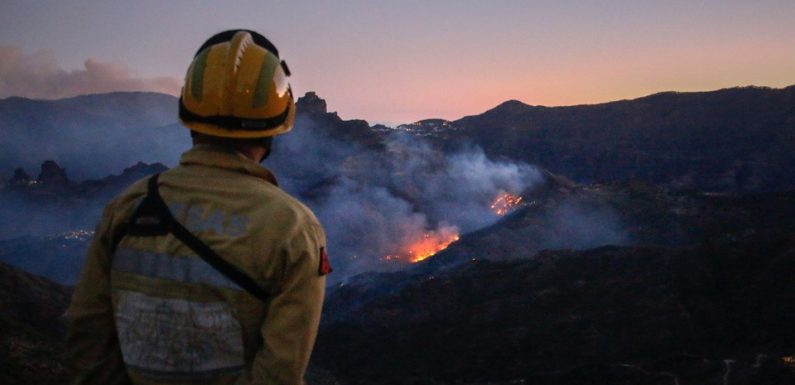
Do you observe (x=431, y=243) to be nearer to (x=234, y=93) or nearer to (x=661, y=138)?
(x=661, y=138)

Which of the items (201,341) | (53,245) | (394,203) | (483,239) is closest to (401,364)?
(483,239)

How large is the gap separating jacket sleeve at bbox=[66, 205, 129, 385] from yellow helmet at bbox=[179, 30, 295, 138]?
505 mm

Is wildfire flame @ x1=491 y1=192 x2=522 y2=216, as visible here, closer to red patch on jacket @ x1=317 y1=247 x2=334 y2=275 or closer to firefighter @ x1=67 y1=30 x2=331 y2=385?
firefighter @ x1=67 y1=30 x2=331 y2=385

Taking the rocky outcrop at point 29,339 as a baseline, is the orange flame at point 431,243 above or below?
below

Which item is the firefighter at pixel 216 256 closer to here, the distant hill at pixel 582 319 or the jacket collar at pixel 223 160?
the jacket collar at pixel 223 160

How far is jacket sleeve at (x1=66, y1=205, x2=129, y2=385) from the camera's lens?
8.40ft

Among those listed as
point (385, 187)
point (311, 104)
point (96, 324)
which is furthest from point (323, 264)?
point (311, 104)

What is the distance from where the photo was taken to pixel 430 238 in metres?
59.4

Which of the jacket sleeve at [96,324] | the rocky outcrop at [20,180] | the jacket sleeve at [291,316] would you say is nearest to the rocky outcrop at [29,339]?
the jacket sleeve at [96,324]

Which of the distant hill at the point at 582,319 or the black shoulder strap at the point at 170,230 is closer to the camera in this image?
the black shoulder strap at the point at 170,230

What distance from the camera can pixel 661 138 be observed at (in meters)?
87.4

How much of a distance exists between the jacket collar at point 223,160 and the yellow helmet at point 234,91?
0.06 metres

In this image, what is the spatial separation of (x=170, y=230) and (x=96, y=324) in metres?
0.62

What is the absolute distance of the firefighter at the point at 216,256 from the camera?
223 cm
